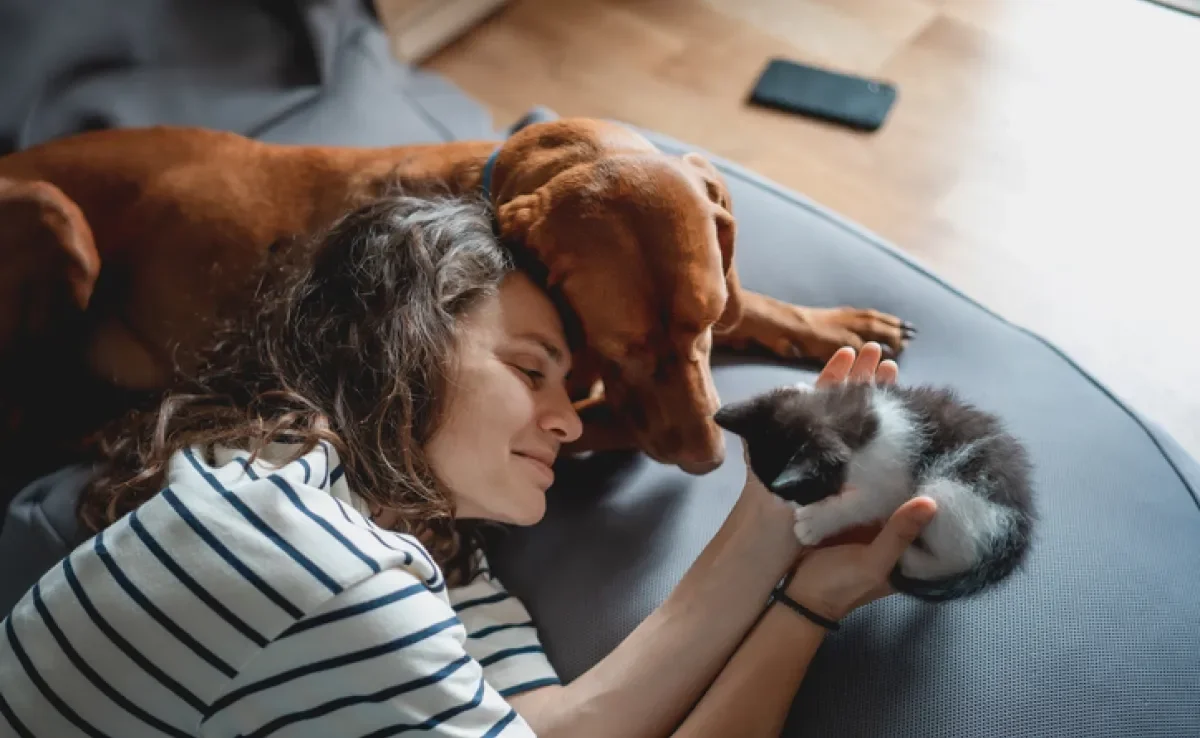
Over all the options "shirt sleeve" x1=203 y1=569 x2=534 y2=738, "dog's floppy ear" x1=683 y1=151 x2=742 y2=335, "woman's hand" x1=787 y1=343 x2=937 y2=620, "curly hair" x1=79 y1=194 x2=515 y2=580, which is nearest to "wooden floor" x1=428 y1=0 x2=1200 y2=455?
"dog's floppy ear" x1=683 y1=151 x2=742 y2=335

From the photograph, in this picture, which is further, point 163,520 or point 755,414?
point 755,414

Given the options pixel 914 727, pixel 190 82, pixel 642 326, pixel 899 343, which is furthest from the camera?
pixel 190 82

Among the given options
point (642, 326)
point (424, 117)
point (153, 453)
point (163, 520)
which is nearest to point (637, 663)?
point (642, 326)

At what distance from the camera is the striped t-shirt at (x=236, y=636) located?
3.43ft

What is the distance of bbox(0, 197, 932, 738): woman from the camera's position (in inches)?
41.4

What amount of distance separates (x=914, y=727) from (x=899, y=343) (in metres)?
0.71

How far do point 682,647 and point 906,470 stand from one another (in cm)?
37

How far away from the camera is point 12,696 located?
1073 millimetres

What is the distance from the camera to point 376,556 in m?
1.08

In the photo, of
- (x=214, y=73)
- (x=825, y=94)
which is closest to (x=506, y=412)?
(x=214, y=73)

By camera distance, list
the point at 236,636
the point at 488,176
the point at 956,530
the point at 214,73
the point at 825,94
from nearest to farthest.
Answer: the point at 236,636, the point at 956,530, the point at 488,176, the point at 214,73, the point at 825,94

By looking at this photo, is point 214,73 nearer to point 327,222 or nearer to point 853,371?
point 327,222

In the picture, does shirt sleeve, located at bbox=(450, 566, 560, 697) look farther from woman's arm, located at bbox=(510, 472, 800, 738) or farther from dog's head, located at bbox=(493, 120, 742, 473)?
dog's head, located at bbox=(493, 120, 742, 473)

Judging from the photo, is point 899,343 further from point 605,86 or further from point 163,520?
point 605,86
